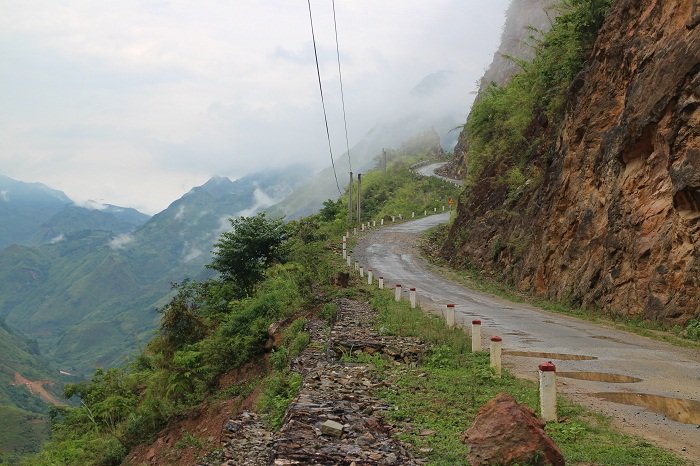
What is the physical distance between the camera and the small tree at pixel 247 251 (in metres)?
26.2

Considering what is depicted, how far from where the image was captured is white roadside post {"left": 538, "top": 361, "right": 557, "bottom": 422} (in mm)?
7246

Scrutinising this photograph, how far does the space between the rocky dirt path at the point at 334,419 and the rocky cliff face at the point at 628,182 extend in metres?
7.04

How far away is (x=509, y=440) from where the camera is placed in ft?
18.4

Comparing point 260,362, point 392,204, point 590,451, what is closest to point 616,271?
point 260,362

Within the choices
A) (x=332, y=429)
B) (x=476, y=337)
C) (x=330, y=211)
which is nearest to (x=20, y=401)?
(x=330, y=211)

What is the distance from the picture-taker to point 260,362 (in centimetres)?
1644

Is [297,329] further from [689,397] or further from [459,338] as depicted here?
[689,397]

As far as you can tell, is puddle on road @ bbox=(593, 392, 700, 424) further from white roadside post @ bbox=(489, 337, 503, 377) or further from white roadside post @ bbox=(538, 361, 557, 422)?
white roadside post @ bbox=(489, 337, 503, 377)

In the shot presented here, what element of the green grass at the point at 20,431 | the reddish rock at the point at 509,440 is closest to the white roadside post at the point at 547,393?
the reddish rock at the point at 509,440

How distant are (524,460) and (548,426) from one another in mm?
1846

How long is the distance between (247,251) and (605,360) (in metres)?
18.1

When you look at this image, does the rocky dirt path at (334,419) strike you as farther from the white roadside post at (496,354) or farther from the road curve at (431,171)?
the road curve at (431,171)

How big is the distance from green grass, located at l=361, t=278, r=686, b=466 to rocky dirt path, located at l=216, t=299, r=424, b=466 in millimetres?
295

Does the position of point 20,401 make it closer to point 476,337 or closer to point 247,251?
point 247,251
